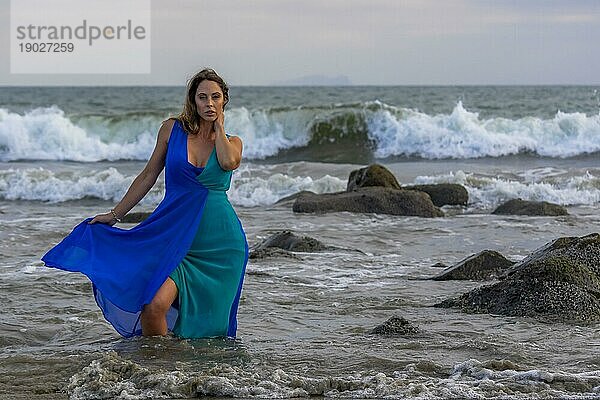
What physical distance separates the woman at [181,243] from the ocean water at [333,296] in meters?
0.22

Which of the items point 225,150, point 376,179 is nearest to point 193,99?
point 225,150

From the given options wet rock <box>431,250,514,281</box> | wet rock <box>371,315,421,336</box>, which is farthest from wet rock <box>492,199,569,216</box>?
wet rock <box>371,315,421,336</box>

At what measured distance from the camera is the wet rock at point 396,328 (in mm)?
6371

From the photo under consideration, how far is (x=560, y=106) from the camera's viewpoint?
39.5m

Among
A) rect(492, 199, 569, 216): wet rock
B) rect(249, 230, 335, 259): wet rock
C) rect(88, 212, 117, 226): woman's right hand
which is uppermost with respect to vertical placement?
rect(88, 212, 117, 226): woman's right hand

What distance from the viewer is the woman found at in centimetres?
577

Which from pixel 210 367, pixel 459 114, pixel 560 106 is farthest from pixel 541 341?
pixel 560 106

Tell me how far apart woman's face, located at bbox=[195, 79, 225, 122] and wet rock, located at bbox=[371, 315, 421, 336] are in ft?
5.85

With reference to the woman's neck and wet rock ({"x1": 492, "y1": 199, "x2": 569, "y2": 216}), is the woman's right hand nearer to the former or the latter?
the woman's neck

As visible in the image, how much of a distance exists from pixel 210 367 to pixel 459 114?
24.6m

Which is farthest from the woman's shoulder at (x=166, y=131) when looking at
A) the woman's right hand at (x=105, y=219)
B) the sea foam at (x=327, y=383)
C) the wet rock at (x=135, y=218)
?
the wet rock at (x=135, y=218)

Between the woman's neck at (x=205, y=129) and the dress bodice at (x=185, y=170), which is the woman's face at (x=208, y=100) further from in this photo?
the dress bodice at (x=185, y=170)

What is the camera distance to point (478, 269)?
28.6ft

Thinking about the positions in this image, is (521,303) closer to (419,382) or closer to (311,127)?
(419,382)
